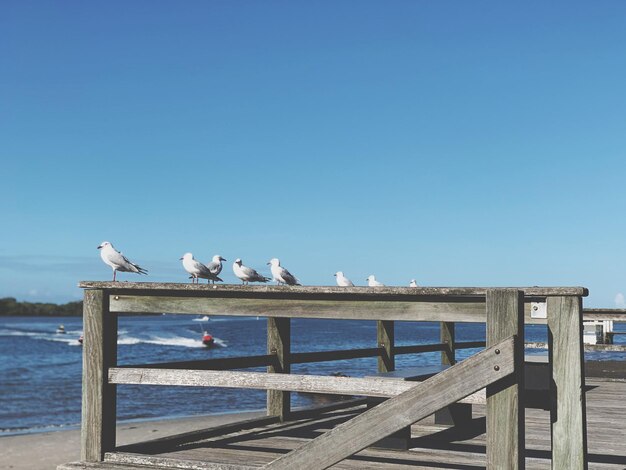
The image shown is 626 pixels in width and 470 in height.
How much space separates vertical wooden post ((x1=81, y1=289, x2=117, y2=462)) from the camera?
5.29 metres

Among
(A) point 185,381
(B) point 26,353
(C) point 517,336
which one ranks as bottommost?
(B) point 26,353

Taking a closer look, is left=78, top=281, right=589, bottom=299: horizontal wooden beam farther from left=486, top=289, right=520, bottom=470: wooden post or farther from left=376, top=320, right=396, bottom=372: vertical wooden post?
left=376, top=320, right=396, bottom=372: vertical wooden post

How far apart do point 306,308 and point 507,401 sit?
1.45 m

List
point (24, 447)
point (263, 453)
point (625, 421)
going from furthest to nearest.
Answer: point (24, 447), point (625, 421), point (263, 453)

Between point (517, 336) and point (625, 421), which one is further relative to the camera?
point (625, 421)

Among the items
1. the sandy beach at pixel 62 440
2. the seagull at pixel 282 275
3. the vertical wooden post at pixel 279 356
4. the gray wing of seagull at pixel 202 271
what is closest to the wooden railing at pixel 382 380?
the vertical wooden post at pixel 279 356

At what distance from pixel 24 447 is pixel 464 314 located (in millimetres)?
17350

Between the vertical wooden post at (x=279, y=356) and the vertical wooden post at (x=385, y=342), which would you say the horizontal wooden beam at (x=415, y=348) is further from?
the vertical wooden post at (x=279, y=356)

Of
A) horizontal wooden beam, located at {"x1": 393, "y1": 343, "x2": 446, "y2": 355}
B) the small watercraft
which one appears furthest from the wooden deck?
the small watercraft

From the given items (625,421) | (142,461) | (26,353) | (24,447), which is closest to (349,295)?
(142,461)

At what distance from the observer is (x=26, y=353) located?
232 ft

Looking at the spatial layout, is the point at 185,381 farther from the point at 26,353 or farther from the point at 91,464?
the point at 26,353

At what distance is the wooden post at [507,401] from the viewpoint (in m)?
3.92

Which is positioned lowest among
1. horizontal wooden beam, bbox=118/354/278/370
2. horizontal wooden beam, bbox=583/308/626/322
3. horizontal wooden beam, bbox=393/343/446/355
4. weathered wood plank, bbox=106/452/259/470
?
weathered wood plank, bbox=106/452/259/470
